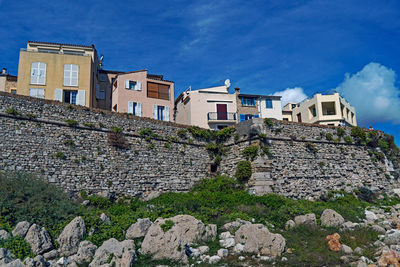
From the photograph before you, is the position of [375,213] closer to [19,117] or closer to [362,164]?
[362,164]

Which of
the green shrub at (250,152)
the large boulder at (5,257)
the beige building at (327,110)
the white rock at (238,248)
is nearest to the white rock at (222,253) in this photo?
the white rock at (238,248)

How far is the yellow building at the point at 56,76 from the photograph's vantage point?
26.3m

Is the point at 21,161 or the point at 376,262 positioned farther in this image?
the point at 21,161

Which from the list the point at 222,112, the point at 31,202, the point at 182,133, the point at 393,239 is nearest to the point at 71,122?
the point at 31,202

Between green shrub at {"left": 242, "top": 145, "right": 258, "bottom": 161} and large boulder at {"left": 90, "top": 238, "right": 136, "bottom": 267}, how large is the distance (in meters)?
11.5

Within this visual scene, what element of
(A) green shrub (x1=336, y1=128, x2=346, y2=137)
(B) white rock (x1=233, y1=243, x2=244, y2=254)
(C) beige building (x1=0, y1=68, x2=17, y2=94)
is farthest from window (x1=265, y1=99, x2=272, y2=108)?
(B) white rock (x1=233, y1=243, x2=244, y2=254)

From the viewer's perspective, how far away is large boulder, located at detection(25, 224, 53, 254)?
1090cm

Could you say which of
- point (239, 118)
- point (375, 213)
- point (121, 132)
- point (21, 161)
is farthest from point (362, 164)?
point (21, 161)

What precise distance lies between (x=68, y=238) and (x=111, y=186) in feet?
23.6

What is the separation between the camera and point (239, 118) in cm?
3681

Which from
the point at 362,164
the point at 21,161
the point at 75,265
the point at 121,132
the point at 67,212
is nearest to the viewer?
the point at 75,265

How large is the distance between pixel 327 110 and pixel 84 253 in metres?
36.1

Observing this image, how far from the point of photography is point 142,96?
103ft

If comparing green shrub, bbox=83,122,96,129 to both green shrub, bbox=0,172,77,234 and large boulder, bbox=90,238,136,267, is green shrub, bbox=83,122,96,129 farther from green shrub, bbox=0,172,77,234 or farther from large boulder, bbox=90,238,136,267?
large boulder, bbox=90,238,136,267
